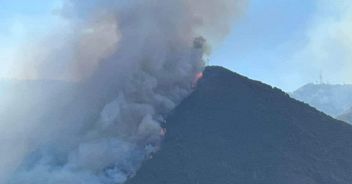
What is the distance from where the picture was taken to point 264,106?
11669 centimetres

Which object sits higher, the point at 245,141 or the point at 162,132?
the point at 162,132

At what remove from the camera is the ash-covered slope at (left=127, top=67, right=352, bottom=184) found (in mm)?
96750

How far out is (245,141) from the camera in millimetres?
105062

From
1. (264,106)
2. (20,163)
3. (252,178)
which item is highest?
(264,106)

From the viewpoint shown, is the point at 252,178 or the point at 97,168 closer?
the point at 252,178

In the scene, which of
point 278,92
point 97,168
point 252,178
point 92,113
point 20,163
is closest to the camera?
point 252,178

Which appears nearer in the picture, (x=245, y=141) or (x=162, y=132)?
(x=245, y=141)

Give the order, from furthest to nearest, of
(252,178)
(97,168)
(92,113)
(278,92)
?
1. (278,92)
2. (92,113)
3. (97,168)
4. (252,178)

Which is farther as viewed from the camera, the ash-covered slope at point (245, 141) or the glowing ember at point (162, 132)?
the glowing ember at point (162, 132)

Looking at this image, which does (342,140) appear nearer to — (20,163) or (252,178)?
(252,178)

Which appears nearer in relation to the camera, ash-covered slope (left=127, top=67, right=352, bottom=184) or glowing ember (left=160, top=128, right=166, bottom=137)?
ash-covered slope (left=127, top=67, right=352, bottom=184)

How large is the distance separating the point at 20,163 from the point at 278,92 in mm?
46888

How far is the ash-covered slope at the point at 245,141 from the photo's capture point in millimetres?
96750

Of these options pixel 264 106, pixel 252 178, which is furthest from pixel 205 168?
pixel 264 106
